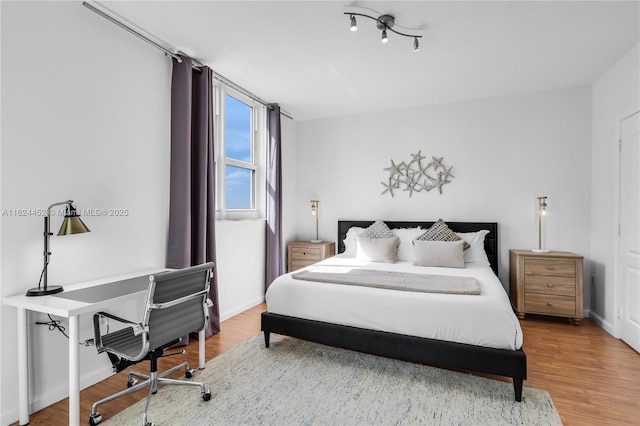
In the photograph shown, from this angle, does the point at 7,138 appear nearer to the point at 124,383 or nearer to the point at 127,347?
the point at 127,347

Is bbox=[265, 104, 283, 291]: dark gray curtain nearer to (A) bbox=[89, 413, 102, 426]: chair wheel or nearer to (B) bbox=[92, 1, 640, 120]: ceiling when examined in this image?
(B) bbox=[92, 1, 640, 120]: ceiling

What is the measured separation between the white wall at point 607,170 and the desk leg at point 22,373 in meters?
4.98

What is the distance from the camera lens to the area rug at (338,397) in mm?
2023

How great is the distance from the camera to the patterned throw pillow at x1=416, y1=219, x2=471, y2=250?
4117 millimetres

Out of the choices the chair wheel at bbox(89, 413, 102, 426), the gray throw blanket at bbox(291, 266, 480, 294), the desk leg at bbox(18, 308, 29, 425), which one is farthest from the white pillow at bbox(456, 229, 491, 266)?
the desk leg at bbox(18, 308, 29, 425)

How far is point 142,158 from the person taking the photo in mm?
2857

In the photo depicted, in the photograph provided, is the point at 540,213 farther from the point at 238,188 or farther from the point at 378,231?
the point at 238,188

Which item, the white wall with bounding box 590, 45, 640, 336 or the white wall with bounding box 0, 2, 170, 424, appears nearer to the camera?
the white wall with bounding box 0, 2, 170, 424

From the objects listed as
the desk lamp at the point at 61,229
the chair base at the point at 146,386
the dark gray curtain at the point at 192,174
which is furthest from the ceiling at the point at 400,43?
the chair base at the point at 146,386

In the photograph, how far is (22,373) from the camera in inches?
77.9

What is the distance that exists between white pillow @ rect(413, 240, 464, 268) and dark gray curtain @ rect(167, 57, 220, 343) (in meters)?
2.36

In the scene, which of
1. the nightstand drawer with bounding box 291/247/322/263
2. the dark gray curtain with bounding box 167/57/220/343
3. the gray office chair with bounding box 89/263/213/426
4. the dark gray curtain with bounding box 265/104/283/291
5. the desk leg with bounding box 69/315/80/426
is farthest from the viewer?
the nightstand drawer with bounding box 291/247/322/263

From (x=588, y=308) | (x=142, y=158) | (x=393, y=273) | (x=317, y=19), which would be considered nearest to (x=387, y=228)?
(x=393, y=273)

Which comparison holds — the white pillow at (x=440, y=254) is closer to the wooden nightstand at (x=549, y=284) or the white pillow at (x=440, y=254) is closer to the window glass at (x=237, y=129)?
the wooden nightstand at (x=549, y=284)
